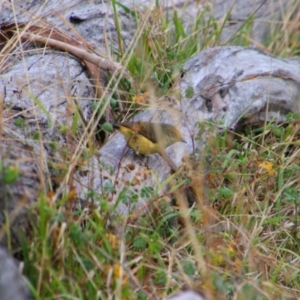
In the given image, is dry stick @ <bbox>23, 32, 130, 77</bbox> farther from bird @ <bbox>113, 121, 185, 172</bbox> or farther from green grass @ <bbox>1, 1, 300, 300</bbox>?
bird @ <bbox>113, 121, 185, 172</bbox>

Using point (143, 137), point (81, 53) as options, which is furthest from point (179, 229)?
point (81, 53)

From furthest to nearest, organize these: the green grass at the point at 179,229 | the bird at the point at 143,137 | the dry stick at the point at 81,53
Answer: the dry stick at the point at 81,53 → the bird at the point at 143,137 → the green grass at the point at 179,229

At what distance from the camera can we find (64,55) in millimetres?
3436

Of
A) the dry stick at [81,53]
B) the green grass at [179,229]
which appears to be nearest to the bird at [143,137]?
the green grass at [179,229]

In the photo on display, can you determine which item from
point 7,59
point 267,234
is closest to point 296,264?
point 267,234

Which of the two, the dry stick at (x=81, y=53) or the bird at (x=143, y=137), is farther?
the dry stick at (x=81, y=53)

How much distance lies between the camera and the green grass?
2305mm

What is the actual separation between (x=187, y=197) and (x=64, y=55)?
92 centimetres

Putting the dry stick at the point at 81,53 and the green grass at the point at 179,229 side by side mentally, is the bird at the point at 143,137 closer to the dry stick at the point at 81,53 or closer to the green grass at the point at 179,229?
the green grass at the point at 179,229

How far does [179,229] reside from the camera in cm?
295


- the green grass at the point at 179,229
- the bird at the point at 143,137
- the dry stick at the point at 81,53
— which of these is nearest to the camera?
the green grass at the point at 179,229

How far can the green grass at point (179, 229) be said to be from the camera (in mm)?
2305

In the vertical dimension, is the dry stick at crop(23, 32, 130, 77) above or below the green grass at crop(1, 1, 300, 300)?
above

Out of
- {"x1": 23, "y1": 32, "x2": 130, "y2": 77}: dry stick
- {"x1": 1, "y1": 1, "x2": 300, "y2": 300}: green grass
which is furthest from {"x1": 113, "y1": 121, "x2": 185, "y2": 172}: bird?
{"x1": 23, "y1": 32, "x2": 130, "y2": 77}: dry stick
